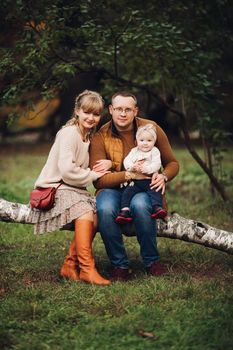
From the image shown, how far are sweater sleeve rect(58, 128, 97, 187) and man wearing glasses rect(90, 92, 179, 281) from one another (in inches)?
5.6

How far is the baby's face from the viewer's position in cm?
457

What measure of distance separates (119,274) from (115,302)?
673 mm

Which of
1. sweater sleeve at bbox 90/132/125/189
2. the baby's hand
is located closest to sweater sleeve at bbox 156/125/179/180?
the baby's hand

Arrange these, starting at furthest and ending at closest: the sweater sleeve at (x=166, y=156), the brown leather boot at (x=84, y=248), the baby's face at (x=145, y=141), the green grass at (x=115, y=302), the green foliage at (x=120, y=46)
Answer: the green foliage at (x=120, y=46), the sweater sleeve at (x=166, y=156), the baby's face at (x=145, y=141), the brown leather boot at (x=84, y=248), the green grass at (x=115, y=302)

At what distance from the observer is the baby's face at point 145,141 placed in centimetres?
457

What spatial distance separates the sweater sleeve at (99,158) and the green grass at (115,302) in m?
0.77

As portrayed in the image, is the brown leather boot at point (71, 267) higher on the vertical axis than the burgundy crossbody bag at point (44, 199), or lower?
lower

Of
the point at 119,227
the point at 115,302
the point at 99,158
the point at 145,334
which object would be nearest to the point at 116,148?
the point at 99,158

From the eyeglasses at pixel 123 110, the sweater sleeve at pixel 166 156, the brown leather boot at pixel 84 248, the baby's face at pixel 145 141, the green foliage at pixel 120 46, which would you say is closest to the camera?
the brown leather boot at pixel 84 248

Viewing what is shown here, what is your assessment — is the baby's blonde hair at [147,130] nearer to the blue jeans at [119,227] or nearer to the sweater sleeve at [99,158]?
the sweater sleeve at [99,158]

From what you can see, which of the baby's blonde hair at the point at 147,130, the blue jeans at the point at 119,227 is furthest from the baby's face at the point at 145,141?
the blue jeans at the point at 119,227

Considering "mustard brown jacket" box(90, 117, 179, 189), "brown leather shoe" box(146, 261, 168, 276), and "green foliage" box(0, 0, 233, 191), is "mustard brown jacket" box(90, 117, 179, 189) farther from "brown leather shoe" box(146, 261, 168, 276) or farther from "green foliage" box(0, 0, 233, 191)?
"green foliage" box(0, 0, 233, 191)

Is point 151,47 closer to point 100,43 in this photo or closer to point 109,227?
point 100,43

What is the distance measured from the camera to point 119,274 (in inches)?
179
